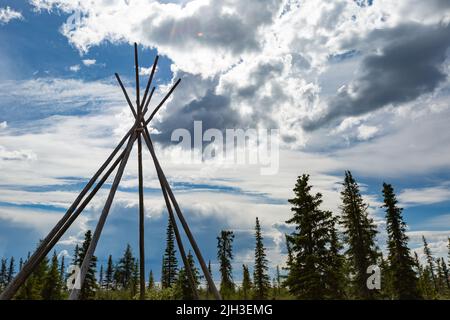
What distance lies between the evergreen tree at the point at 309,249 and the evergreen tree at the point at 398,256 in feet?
27.4

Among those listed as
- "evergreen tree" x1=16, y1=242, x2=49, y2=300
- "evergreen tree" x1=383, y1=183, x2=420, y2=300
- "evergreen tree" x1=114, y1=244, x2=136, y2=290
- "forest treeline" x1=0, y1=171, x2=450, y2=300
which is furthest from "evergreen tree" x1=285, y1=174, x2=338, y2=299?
"evergreen tree" x1=114, y1=244, x2=136, y2=290

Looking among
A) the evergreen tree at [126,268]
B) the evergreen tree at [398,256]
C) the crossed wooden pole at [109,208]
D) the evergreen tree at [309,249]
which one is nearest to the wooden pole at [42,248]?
the crossed wooden pole at [109,208]

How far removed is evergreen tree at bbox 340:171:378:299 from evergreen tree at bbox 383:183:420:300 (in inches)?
75.4

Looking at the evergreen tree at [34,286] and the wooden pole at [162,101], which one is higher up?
the wooden pole at [162,101]

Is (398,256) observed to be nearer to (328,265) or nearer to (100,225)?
(328,265)

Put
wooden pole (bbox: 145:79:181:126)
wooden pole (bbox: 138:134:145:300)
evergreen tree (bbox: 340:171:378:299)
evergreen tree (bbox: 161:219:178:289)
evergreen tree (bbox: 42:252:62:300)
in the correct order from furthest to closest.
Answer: evergreen tree (bbox: 161:219:178:289), evergreen tree (bbox: 42:252:62:300), evergreen tree (bbox: 340:171:378:299), wooden pole (bbox: 145:79:181:126), wooden pole (bbox: 138:134:145:300)

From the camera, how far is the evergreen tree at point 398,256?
21391 millimetres

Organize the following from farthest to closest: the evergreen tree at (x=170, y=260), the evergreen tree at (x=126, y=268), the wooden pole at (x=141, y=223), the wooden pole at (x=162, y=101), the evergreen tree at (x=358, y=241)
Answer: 1. the evergreen tree at (x=126, y=268)
2. the evergreen tree at (x=170, y=260)
3. the evergreen tree at (x=358, y=241)
4. the wooden pole at (x=162, y=101)
5. the wooden pole at (x=141, y=223)

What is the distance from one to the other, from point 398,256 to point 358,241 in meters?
3.78

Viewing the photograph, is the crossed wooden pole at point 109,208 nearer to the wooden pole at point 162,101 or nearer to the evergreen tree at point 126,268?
the wooden pole at point 162,101

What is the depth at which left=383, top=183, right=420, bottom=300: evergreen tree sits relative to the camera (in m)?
21.4

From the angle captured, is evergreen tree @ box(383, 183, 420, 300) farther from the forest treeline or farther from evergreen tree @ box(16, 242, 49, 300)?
evergreen tree @ box(16, 242, 49, 300)

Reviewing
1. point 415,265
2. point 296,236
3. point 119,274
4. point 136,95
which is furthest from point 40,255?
point 119,274
